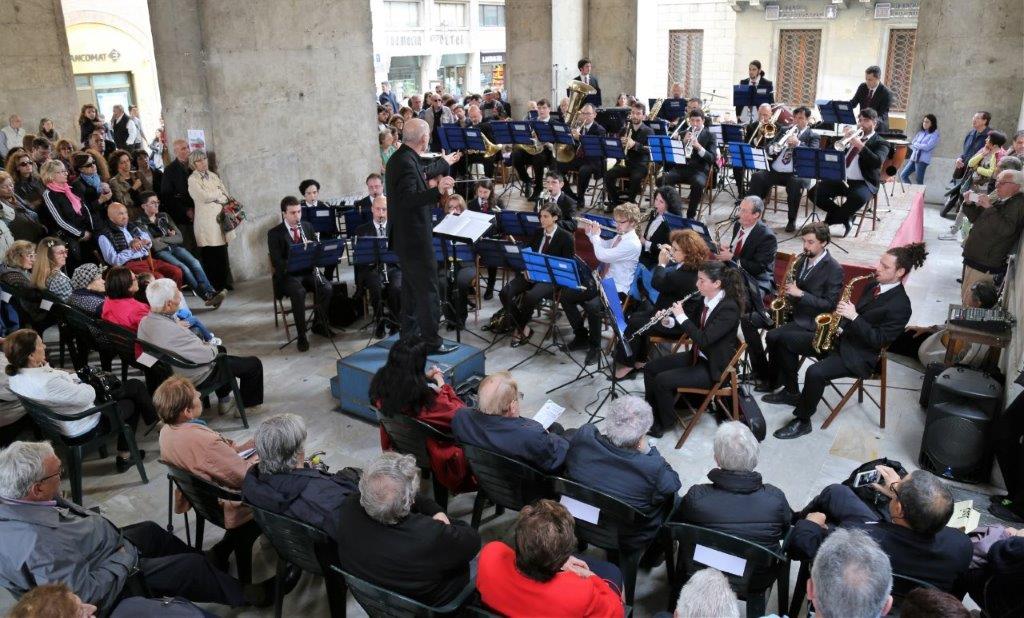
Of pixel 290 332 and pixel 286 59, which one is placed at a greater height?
pixel 286 59

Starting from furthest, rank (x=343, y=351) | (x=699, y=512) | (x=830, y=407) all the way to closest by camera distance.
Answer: (x=343, y=351), (x=830, y=407), (x=699, y=512)

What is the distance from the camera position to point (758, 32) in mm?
19703

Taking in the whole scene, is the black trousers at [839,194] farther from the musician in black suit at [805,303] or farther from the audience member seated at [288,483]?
the audience member seated at [288,483]

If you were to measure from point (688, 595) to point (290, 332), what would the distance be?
20.1ft

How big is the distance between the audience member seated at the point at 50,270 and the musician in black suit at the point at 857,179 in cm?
775

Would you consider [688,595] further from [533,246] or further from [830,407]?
[533,246]

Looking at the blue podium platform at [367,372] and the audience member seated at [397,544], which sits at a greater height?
the audience member seated at [397,544]

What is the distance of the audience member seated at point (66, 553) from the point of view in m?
3.26

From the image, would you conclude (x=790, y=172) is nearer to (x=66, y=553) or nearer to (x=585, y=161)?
(x=585, y=161)

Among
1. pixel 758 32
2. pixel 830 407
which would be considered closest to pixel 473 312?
pixel 830 407

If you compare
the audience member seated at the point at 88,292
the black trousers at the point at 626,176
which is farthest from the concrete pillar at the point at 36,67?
the black trousers at the point at 626,176

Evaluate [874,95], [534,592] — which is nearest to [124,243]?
[534,592]

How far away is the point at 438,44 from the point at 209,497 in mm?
24701

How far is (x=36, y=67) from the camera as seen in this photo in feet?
40.4
